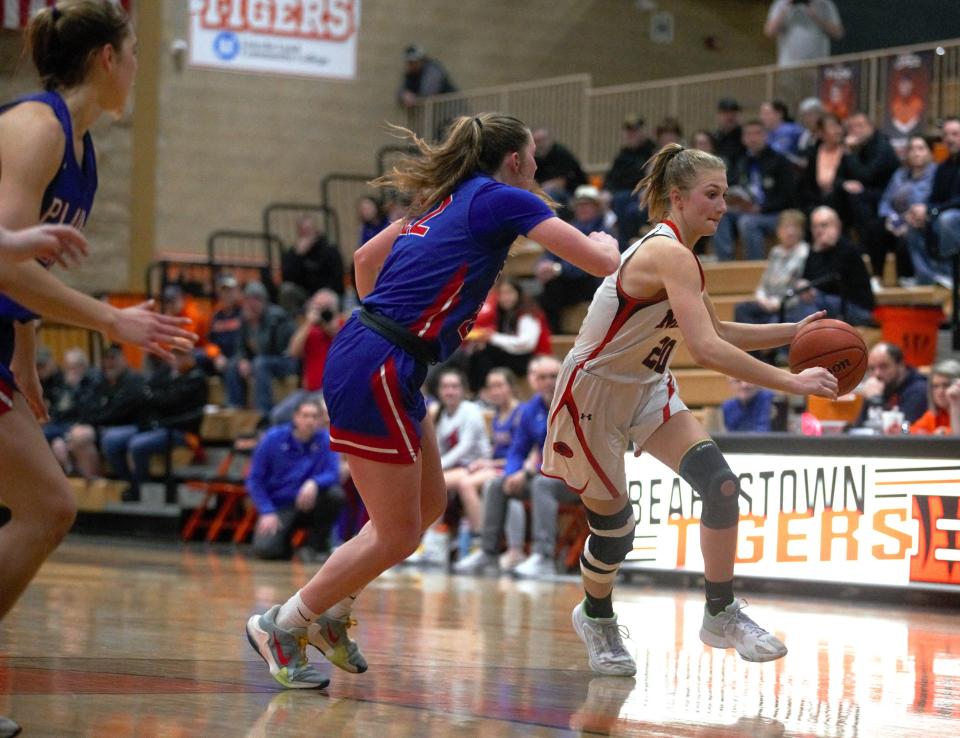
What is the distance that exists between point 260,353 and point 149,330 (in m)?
12.3

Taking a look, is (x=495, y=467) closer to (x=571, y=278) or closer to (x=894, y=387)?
(x=571, y=278)

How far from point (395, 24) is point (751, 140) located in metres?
7.81

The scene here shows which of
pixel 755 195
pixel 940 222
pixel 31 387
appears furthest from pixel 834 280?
pixel 31 387

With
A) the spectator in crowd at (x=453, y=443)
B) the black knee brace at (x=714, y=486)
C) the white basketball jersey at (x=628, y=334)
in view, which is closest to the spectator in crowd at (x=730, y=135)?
the spectator in crowd at (x=453, y=443)

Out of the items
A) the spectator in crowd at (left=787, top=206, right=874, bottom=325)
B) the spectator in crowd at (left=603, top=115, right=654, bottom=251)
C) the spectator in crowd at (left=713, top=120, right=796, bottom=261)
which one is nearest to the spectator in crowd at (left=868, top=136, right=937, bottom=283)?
the spectator in crowd at (left=787, top=206, right=874, bottom=325)

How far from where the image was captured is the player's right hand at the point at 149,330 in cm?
368

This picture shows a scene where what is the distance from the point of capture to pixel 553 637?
670 centimetres

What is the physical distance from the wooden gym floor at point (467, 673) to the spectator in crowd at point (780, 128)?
7.12 meters

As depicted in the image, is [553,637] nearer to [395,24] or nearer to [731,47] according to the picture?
[395,24]

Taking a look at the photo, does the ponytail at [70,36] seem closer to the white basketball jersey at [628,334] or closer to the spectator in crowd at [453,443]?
the white basketball jersey at [628,334]

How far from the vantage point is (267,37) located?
Result: 15.6m

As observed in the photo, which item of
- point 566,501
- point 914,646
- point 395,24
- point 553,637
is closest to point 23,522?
point 553,637

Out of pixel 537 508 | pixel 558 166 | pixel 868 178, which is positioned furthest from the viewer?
pixel 558 166

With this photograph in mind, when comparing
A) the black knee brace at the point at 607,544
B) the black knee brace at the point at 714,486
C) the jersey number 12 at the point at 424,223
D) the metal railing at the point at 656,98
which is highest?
the metal railing at the point at 656,98
